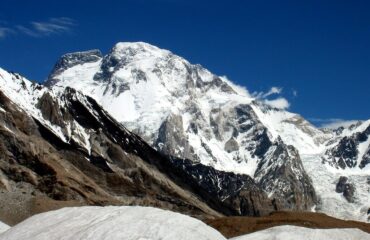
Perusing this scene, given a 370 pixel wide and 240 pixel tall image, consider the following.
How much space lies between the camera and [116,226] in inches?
1016

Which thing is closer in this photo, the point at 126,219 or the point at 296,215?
the point at 126,219

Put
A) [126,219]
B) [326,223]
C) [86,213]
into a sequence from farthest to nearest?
[326,223], [86,213], [126,219]

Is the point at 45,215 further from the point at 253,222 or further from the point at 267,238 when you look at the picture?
the point at 253,222

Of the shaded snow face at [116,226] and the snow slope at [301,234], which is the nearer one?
the shaded snow face at [116,226]

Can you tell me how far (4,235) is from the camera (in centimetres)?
2920

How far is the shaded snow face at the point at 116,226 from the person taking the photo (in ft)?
82.5

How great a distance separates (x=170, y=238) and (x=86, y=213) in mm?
4861

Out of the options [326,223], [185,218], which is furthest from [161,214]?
[326,223]

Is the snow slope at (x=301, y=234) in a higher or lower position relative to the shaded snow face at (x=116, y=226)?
higher

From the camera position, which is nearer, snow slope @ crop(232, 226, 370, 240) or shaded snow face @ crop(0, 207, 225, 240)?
shaded snow face @ crop(0, 207, 225, 240)

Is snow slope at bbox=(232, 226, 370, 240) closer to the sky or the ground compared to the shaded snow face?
closer to the sky

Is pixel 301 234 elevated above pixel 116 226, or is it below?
above

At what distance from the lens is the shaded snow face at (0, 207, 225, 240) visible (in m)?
25.2

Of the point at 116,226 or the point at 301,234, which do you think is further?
the point at 301,234
